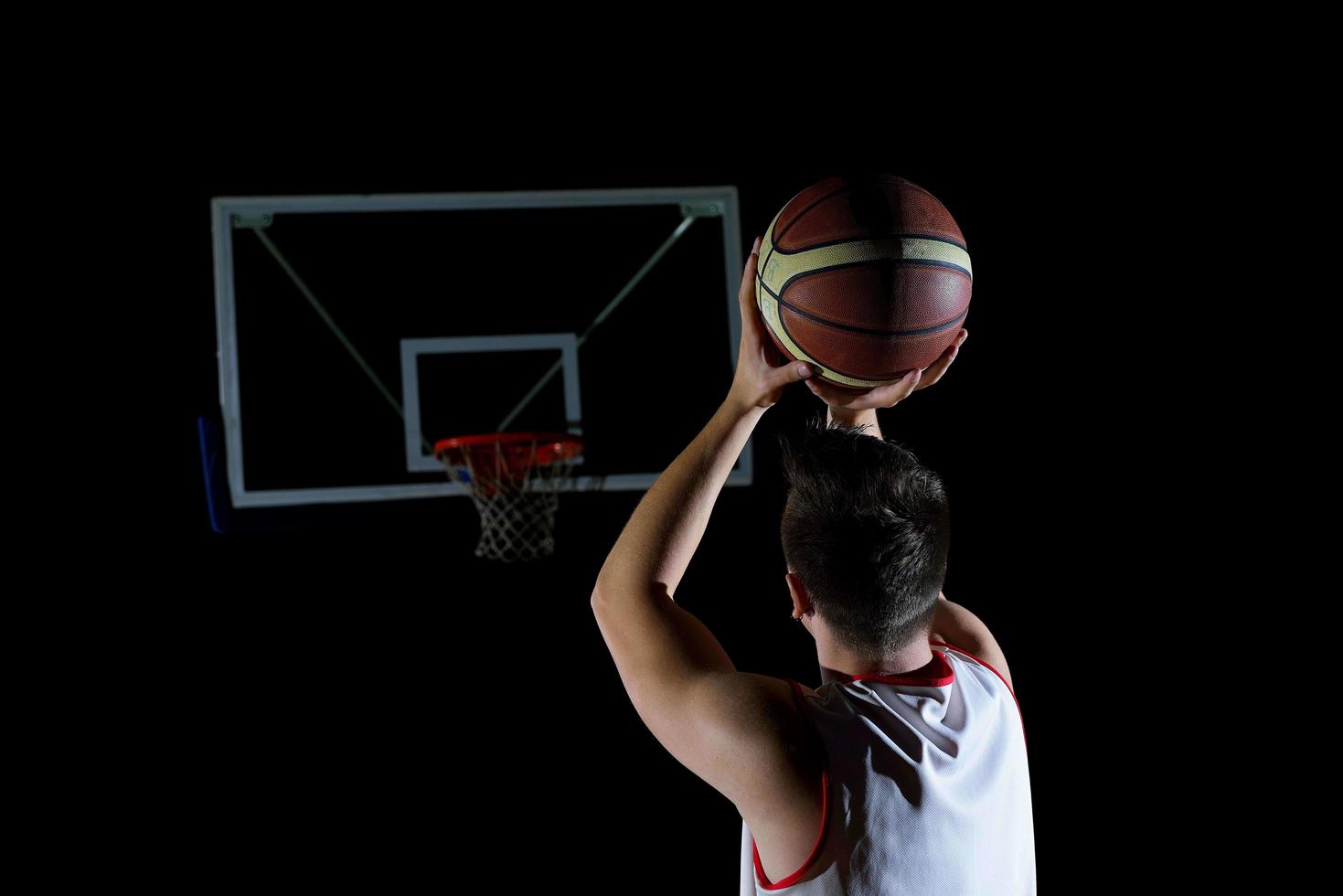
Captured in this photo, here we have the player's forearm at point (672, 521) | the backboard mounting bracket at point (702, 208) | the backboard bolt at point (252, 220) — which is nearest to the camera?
the player's forearm at point (672, 521)

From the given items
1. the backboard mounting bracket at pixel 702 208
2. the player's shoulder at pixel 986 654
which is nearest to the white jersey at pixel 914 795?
the player's shoulder at pixel 986 654

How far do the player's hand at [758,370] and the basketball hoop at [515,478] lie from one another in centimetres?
157

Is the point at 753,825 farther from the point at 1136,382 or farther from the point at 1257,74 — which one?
the point at 1257,74

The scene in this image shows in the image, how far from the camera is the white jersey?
1.11 m

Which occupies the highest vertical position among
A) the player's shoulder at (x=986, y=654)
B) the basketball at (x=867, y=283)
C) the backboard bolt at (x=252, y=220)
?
the backboard bolt at (x=252, y=220)

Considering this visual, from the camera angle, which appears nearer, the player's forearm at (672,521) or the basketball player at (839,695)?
the basketball player at (839,695)

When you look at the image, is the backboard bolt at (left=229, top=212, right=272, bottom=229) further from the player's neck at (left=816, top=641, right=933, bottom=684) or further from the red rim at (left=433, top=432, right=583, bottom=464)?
the player's neck at (left=816, top=641, right=933, bottom=684)

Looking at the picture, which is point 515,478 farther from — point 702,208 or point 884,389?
point 884,389

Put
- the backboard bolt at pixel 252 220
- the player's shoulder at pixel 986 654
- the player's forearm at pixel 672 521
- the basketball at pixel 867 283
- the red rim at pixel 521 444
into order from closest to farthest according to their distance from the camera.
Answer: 1. the player's forearm at pixel 672 521
2. the player's shoulder at pixel 986 654
3. the basketball at pixel 867 283
4. the red rim at pixel 521 444
5. the backboard bolt at pixel 252 220

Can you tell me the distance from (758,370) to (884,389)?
315 mm

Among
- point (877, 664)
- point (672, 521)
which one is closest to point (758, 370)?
point (672, 521)

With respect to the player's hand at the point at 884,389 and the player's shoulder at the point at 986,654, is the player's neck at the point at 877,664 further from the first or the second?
the player's hand at the point at 884,389

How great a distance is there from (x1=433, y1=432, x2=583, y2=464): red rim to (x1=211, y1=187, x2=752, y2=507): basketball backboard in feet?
0.41

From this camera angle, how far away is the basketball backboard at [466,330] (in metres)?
3.15
